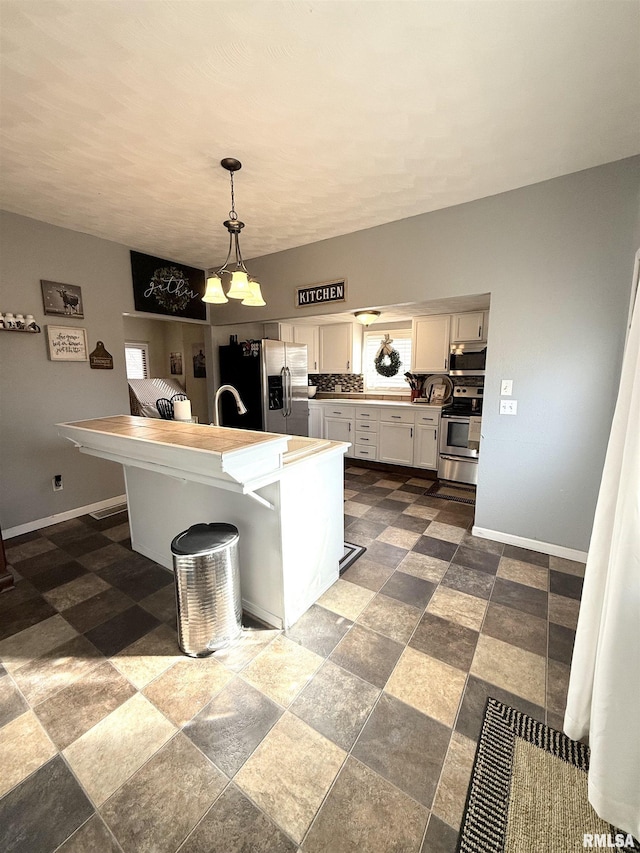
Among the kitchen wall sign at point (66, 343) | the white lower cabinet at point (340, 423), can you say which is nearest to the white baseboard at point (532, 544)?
the white lower cabinet at point (340, 423)

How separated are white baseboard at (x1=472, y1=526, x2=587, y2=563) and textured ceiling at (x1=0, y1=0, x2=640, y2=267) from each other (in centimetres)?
258

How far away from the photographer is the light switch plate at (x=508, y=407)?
2627mm

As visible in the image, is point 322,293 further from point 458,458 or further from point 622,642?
point 622,642

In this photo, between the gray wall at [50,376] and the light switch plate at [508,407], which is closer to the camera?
the light switch plate at [508,407]

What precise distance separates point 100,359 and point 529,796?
4.14m

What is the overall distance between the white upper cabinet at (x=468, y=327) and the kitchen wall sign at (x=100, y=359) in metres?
3.97

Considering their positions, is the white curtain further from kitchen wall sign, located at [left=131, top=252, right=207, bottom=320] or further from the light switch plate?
kitchen wall sign, located at [left=131, top=252, right=207, bottom=320]

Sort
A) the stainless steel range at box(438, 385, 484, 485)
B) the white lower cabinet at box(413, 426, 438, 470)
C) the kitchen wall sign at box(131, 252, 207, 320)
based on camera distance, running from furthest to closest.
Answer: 1. the white lower cabinet at box(413, 426, 438, 470)
2. the stainless steel range at box(438, 385, 484, 485)
3. the kitchen wall sign at box(131, 252, 207, 320)

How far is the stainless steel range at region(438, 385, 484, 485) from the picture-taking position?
4.04 meters

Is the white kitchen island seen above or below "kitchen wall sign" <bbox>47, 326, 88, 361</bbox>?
below

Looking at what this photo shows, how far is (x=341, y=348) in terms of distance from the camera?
5441 millimetres

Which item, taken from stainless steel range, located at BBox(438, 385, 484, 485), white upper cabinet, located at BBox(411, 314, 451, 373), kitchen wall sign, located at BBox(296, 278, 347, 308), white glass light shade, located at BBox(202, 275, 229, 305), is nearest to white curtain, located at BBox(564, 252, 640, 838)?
white glass light shade, located at BBox(202, 275, 229, 305)

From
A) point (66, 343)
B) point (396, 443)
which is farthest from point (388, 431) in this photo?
point (66, 343)

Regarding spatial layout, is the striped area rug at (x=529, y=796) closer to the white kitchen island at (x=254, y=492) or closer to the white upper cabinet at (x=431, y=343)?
the white kitchen island at (x=254, y=492)
